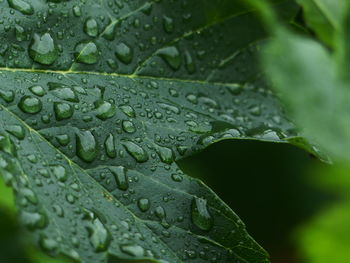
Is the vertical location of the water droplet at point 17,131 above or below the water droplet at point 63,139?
above

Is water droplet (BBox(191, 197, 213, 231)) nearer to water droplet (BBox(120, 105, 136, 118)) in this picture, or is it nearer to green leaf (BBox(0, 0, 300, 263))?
green leaf (BBox(0, 0, 300, 263))

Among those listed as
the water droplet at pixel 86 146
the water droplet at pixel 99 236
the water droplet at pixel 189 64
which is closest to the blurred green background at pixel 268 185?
the water droplet at pixel 189 64

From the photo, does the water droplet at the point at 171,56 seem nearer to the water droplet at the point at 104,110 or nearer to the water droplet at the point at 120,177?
the water droplet at the point at 104,110

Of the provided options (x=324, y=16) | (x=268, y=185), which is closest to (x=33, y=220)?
(x=324, y=16)

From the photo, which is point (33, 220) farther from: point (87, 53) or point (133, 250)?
point (87, 53)

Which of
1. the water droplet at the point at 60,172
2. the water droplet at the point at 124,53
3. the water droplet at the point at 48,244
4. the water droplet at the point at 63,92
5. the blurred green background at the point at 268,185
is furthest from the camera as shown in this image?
the blurred green background at the point at 268,185

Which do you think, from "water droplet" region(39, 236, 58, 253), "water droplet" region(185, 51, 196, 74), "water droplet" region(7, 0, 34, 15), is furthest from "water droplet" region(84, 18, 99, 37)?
"water droplet" region(39, 236, 58, 253)

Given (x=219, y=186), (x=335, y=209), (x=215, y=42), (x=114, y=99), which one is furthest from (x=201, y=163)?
(x=114, y=99)
